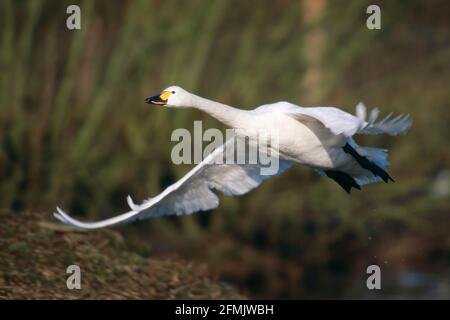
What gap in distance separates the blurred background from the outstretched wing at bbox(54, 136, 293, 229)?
493 cm

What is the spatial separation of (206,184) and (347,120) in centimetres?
217

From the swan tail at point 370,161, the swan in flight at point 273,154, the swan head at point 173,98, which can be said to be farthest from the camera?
the swan tail at point 370,161

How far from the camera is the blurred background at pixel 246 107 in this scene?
1318cm

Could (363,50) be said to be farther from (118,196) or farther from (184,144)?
(118,196)

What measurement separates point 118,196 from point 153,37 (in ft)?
8.68

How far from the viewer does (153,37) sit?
43.3 ft

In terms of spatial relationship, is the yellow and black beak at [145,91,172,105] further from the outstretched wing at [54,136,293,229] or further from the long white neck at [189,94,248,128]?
the outstretched wing at [54,136,293,229]

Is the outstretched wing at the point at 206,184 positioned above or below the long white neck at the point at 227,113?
below

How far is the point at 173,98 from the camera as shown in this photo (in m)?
7.36

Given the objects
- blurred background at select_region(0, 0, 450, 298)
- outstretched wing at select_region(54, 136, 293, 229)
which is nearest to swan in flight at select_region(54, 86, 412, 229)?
outstretched wing at select_region(54, 136, 293, 229)

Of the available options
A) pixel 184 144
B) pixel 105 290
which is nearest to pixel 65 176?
pixel 184 144

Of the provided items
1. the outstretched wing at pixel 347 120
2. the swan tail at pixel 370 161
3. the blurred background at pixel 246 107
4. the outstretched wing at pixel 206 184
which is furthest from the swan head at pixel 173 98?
the blurred background at pixel 246 107

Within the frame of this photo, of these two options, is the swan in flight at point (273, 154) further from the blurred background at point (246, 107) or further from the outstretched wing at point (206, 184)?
the blurred background at point (246, 107)
